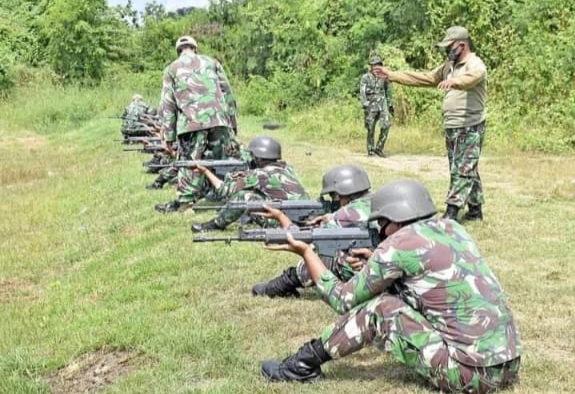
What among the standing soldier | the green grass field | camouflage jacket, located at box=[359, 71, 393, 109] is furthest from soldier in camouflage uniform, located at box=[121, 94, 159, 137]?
camouflage jacket, located at box=[359, 71, 393, 109]

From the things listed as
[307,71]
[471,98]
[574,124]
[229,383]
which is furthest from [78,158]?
[229,383]

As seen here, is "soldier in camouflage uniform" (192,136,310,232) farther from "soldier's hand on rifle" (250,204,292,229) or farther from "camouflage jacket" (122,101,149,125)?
"camouflage jacket" (122,101,149,125)

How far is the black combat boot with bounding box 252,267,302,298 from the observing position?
21.3 feet

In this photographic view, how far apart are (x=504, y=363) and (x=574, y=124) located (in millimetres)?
14108

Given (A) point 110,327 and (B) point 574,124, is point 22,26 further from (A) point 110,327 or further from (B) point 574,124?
(A) point 110,327

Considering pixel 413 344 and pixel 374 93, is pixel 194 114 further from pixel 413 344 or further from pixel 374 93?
pixel 374 93

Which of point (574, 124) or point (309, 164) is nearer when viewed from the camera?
point (309, 164)

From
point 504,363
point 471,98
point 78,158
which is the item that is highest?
point 471,98

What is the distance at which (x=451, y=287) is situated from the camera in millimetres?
4285

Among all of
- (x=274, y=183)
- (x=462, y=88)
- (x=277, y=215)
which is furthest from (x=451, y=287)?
(x=462, y=88)

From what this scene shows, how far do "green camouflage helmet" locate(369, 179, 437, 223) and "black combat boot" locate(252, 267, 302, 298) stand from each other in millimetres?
2030

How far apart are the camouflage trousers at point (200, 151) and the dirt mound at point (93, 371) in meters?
4.08

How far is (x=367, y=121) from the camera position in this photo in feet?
58.6

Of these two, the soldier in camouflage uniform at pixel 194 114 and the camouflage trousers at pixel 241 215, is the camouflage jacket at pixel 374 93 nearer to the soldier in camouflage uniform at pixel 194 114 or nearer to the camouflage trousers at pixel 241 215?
the soldier in camouflage uniform at pixel 194 114
